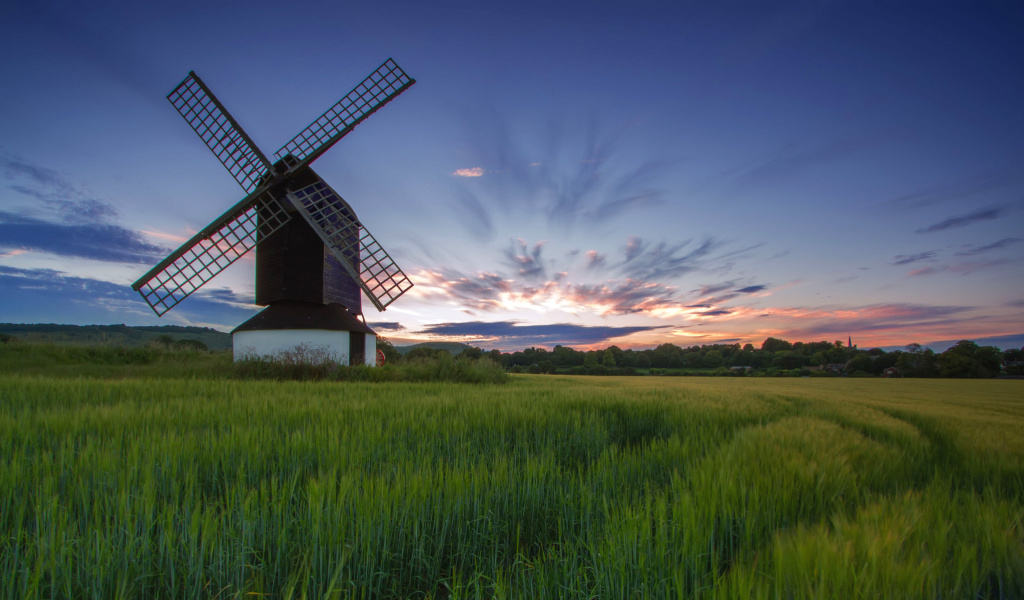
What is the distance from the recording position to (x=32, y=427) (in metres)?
4.20

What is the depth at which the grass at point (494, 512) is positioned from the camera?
1477 millimetres

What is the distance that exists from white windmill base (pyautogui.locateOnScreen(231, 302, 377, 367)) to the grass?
15967mm

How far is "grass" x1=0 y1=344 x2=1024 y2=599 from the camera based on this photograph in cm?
148

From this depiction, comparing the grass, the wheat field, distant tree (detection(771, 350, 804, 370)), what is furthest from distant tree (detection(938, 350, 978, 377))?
the wheat field

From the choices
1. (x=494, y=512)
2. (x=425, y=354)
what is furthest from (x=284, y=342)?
(x=494, y=512)

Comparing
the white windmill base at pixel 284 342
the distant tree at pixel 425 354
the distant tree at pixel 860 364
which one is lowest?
the distant tree at pixel 860 364

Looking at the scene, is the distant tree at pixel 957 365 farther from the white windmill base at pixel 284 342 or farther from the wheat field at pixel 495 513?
the white windmill base at pixel 284 342

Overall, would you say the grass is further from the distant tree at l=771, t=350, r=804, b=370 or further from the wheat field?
the distant tree at l=771, t=350, r=804, b=370

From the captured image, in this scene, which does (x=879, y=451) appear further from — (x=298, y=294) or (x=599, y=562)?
(x=298, y=294)

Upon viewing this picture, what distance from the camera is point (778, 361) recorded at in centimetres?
4828

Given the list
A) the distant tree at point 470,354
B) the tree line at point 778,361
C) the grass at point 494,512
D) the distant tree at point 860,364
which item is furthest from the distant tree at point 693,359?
the grass at point 494,512

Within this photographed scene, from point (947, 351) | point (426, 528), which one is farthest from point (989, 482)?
point (947, 351)

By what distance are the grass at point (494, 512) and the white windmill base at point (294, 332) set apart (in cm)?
1597

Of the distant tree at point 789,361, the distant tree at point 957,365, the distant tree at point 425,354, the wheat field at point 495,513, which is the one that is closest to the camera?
the wheat field at point 495,513
